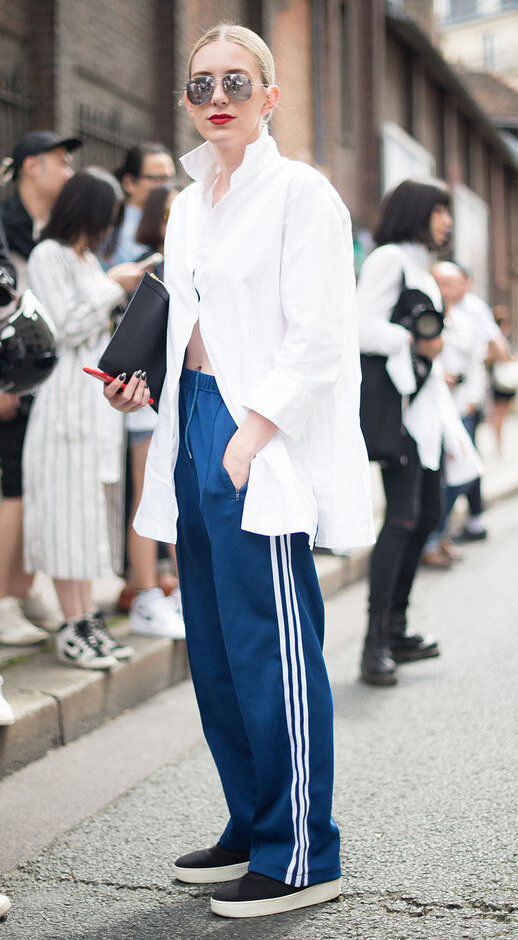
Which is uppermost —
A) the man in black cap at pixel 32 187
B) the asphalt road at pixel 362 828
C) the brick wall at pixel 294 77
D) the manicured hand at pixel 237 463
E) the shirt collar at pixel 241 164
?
the brick wall at pixel 294 77

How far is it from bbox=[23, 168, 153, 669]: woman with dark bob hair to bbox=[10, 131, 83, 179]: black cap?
13.9 inches

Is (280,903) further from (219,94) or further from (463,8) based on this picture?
(463,8)

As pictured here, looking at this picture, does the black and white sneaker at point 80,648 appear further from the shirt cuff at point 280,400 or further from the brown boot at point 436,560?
the brown boot at point 436,560

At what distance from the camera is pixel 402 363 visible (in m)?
4.54

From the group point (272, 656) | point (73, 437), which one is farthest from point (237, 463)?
point (73, 437)

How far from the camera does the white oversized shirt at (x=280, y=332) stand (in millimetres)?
2492

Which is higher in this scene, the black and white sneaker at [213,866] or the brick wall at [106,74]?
the brick wall at [106,74]

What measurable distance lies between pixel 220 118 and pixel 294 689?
1282 mm

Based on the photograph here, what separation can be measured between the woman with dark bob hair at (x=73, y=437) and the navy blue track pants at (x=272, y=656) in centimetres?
165

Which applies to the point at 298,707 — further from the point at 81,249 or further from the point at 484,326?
the point at 484,326

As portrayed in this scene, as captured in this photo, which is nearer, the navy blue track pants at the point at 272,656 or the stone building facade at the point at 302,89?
the navy blue track pants at the point at 272,656

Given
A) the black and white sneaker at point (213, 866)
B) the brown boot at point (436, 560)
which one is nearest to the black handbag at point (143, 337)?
the black and white sneaker at point (213, 866)

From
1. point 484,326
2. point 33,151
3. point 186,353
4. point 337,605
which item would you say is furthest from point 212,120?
point 484,326

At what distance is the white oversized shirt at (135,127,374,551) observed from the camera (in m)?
2.49
